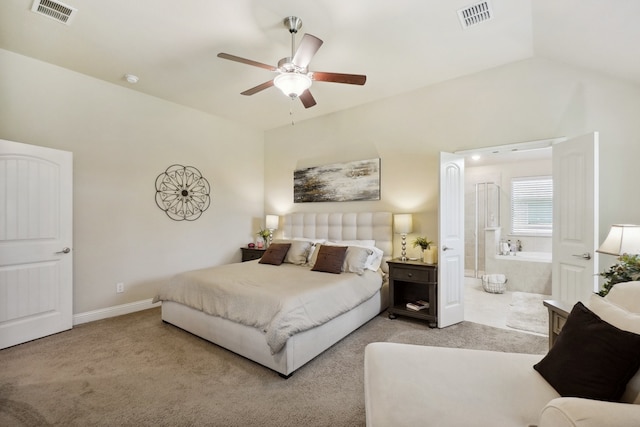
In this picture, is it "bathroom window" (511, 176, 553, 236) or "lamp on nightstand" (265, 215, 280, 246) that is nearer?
"lamp on nightstand" (265, 215, 280, 246)

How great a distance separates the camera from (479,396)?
1.28m

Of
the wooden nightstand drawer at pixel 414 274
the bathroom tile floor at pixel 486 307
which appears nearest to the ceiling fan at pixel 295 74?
the wooden nightstand drawer at pixel 414 274

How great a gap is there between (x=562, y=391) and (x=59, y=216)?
446 centimetres


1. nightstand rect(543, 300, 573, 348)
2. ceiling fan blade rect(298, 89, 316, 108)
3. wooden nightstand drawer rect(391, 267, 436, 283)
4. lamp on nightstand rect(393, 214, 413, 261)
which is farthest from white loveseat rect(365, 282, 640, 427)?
ceiling fan blade rect(298, 89, 316, 108)

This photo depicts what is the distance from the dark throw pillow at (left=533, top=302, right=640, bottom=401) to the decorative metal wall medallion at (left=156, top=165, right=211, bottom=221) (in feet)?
14.8

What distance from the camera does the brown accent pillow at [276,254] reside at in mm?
3936

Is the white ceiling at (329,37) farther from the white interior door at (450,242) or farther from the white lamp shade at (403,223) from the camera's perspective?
the white lamp shade at (403,223)

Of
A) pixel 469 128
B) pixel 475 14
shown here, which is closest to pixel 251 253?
pixel 469 128

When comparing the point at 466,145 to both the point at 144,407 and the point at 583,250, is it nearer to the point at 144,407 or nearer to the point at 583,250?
the point at 583,250

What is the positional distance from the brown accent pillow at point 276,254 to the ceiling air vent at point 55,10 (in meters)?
3.10

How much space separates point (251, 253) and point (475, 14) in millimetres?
4297

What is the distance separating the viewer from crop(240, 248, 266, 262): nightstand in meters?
4.93

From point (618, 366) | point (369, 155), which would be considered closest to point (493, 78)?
point (369, 155)

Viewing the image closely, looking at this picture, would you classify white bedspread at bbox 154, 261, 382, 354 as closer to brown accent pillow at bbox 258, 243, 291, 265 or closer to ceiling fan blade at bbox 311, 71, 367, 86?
brown accent pillow at bbox 258, 243, 291, 265
